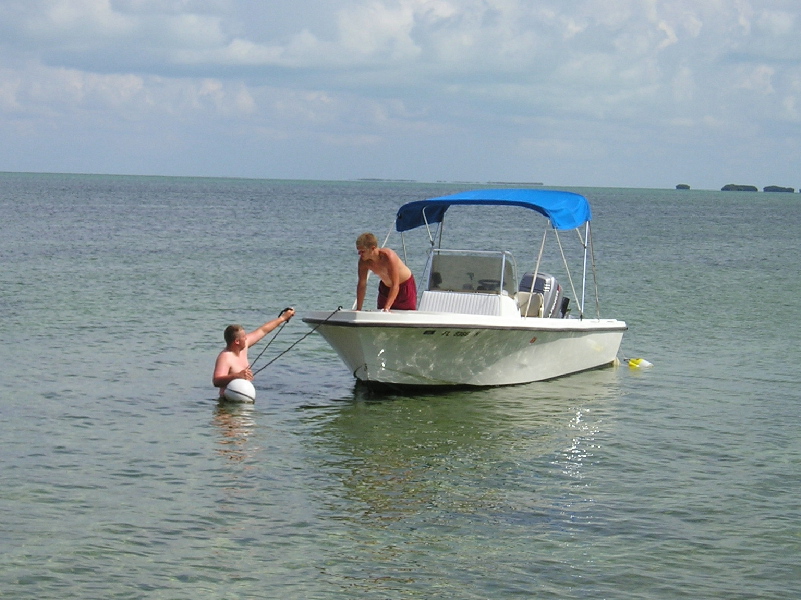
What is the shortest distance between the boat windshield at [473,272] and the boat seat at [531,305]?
498mm

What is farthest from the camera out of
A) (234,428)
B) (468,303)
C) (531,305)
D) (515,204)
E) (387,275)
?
(531,305)

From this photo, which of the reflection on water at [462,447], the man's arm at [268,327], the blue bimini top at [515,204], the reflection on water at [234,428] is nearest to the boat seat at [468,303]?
the reflection on water at [462,447]

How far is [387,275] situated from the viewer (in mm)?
13719

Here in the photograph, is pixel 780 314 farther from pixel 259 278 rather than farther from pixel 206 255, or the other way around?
pixel 206 255

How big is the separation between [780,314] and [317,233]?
34.0 meters

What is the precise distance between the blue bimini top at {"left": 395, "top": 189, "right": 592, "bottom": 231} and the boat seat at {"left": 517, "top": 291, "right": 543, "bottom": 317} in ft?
3.33

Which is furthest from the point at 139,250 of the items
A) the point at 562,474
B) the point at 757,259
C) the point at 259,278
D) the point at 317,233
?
the point at 562,474

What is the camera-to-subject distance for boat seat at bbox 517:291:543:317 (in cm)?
1492

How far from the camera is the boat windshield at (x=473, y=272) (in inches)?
565

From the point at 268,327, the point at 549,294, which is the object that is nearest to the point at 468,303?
the point at 549,294

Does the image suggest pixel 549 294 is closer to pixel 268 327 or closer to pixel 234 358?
pixel 268 327

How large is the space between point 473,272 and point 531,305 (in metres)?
1.03

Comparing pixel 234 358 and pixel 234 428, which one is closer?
pixel 234 428

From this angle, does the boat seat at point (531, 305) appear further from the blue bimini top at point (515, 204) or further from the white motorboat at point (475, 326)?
the blue bimini top at point (515, 204)
